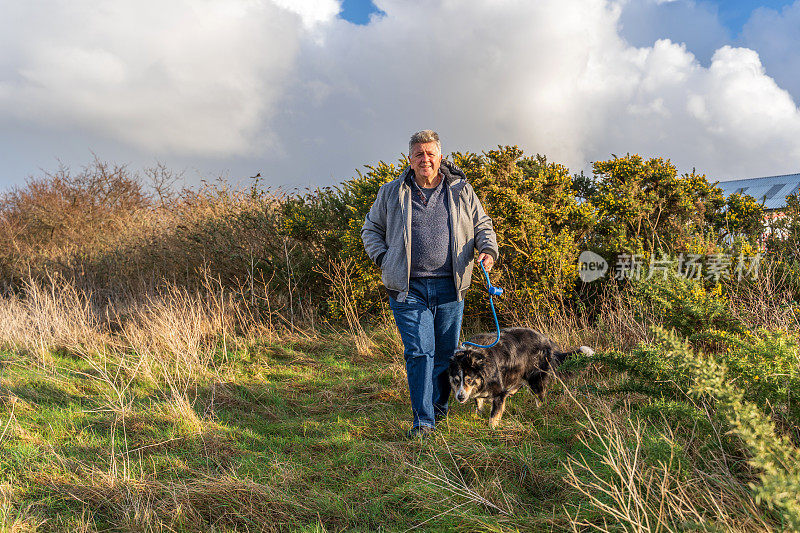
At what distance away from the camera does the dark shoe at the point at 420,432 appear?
12.4 ft

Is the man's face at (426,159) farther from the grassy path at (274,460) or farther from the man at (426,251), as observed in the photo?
the grassy path at (274,460)

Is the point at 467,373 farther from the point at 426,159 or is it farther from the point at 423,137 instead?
the point at 423,137

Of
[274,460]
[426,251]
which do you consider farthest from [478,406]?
[274,460]

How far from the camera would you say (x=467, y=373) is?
405 centimetres

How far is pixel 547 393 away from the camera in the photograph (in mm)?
4676

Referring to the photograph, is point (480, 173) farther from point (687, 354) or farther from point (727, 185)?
point (727, 185)

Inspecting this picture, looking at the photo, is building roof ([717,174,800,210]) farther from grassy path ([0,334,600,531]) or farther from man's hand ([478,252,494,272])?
grassy path ([0,334,600,531])

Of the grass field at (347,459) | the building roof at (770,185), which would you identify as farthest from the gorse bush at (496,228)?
the building roof at (770,185)

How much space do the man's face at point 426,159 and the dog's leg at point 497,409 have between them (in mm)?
1886

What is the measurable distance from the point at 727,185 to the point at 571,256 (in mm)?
32980

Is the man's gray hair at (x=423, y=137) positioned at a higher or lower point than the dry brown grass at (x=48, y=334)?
higher

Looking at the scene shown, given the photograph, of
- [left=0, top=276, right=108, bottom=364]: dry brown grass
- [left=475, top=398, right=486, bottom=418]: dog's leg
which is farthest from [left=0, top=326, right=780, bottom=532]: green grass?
[left=0, top=276, right=108, bottom=364]: dry brown grass

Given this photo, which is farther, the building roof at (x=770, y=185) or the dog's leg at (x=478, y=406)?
the building roof at (x=770, y=185)

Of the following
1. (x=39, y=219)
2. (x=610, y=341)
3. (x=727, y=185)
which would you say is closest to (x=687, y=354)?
(x=610, y=341)
